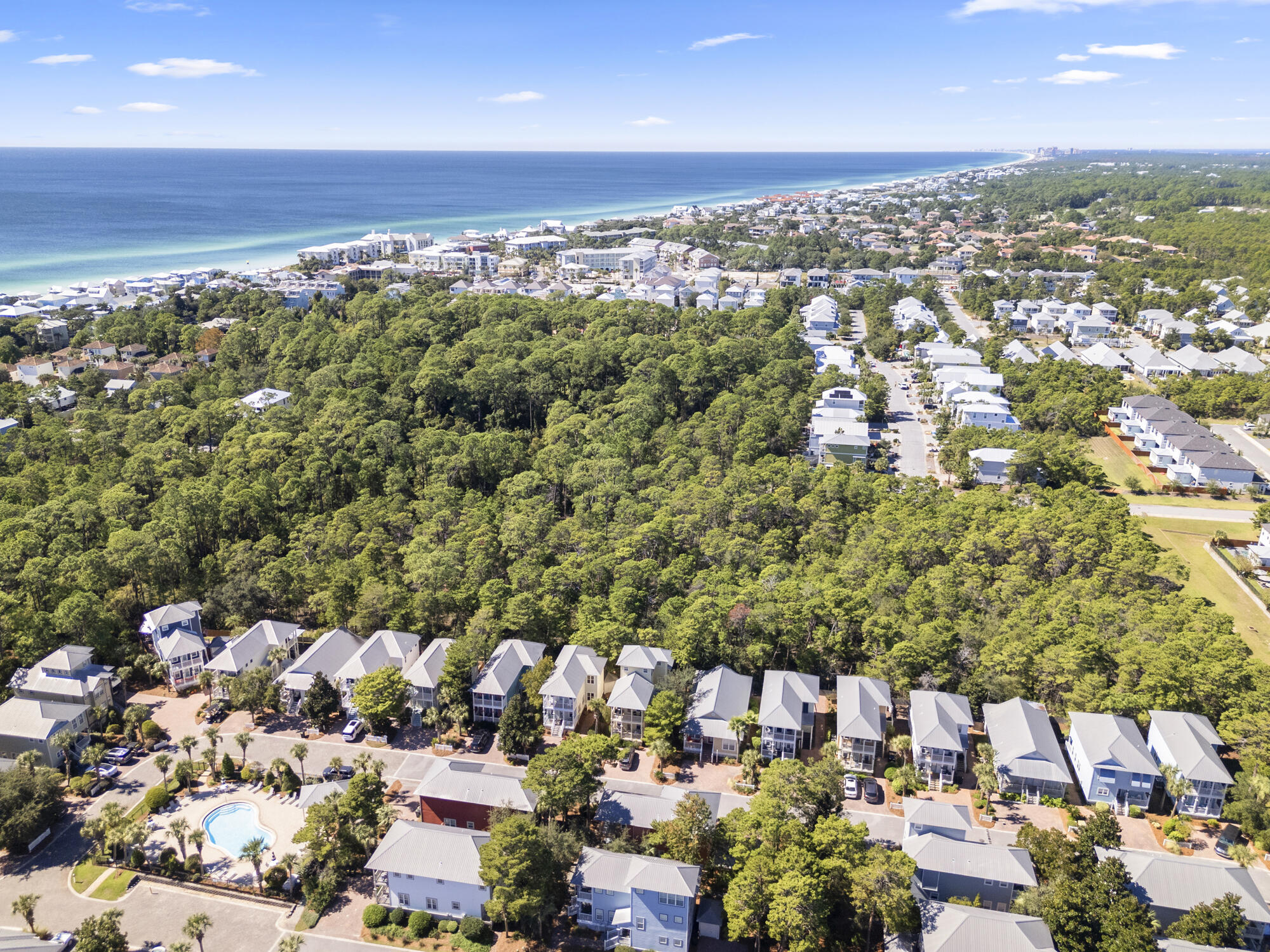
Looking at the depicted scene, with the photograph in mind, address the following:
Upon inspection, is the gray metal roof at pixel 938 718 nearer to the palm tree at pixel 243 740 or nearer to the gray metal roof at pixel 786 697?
the gray metal roof at pixel 786 697

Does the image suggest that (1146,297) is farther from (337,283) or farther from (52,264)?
(52,264)

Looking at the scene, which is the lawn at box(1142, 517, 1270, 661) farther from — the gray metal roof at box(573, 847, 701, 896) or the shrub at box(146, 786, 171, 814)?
the shrub at box(146, 786, 171, 814)

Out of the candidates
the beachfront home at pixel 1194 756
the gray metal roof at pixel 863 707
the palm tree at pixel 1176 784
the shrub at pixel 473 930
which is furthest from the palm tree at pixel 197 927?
the beachfront home at pixel 1194 756

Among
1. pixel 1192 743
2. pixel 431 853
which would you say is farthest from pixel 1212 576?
pixel 431 853

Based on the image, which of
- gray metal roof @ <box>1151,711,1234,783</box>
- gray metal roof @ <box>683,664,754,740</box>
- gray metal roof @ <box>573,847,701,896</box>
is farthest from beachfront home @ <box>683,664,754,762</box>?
gray metal roof @ <box>1151,711,1234,783</box>

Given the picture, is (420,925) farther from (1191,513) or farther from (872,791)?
(1191,513)
